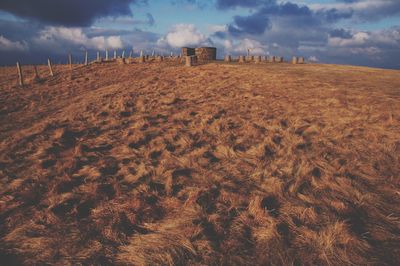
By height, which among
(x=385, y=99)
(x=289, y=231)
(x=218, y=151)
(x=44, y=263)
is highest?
(x=385, y=99)

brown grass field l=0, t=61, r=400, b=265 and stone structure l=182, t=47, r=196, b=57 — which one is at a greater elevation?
stone structure l=182, t=47, r=196, b=57

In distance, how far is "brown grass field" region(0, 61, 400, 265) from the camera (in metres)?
3.84

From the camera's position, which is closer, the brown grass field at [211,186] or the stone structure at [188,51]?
the brown grass field at [211,186]

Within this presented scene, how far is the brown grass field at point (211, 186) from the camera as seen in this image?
151 inches

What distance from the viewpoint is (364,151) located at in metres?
6.95

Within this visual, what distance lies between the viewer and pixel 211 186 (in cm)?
557

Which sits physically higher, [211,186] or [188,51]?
[188,51]

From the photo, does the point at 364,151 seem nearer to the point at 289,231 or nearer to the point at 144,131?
the point at 289,231

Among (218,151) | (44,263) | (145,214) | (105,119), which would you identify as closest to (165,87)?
(105,119)

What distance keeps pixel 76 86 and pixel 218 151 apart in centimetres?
2150

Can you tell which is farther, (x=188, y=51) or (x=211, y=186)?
(x=188, y=51)

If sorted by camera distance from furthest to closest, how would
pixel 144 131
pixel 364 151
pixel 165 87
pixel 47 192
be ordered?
1. pixel 165 87
2. pixel 144 131
3. pixel 364 151
4. pixel 47 192

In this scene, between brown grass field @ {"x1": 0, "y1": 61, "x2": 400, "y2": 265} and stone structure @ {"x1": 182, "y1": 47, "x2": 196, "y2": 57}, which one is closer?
brown grass field @ {"x1": 0, "y1": 61, "x2": 400, "y2": 265}

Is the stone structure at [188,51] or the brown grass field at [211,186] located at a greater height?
the stone structure at [188,51]
